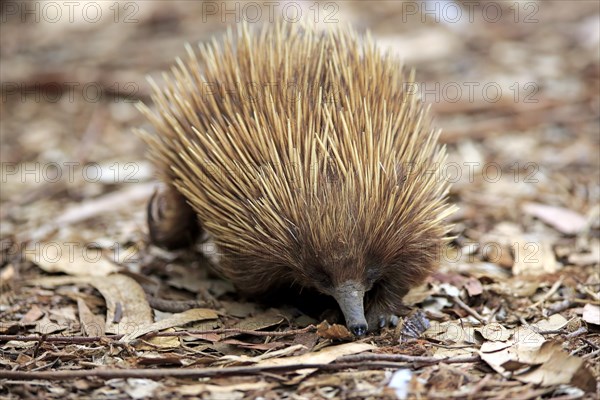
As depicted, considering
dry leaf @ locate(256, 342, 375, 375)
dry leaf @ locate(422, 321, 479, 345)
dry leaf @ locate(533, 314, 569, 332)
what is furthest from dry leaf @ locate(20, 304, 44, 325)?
dry leaf @ locate(533, 314, 569, 332)

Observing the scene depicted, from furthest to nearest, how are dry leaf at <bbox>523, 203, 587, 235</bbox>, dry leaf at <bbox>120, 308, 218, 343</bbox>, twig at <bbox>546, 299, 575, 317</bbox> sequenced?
dry leaf at <bbox>523, 203, 587, 235</bbox> < twig at <bbox>546, 299, 575, 317</bbox> < dry leaf at <bbox>120, 308, 218, 343</bbox>

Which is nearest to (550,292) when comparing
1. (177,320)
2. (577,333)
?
(577,333)

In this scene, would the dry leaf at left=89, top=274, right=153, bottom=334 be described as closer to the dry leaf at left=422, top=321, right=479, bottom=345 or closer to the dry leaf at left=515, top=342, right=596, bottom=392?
the dry leaf at left=422, top=321, right=479, bottom=345

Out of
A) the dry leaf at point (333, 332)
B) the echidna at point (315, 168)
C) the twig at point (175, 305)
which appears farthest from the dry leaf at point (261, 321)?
the dry leaf at point (333, 332)

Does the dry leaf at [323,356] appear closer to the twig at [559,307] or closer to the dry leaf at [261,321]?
the dry leaf at [261,321]

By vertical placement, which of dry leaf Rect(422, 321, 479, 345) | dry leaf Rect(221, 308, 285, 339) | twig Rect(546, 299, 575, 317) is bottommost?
dry leaf Rect(221, 308, 285, 339)

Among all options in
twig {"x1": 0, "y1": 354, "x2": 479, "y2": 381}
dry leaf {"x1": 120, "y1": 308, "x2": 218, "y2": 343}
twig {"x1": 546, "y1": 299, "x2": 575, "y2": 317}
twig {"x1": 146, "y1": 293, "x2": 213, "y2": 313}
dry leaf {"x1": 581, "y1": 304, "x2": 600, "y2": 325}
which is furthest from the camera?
twig {"x1": 146, "y1": 293, "x2": 213, "y2": 313}
